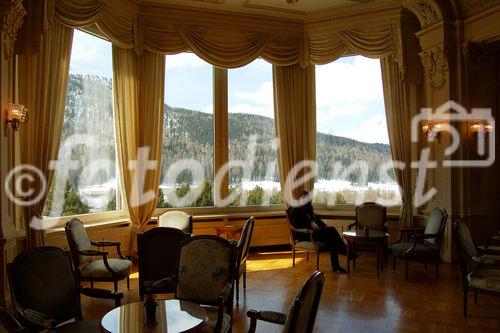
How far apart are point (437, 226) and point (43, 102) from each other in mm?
4666

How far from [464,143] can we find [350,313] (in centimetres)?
303

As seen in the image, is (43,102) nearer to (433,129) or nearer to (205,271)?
(205,271)

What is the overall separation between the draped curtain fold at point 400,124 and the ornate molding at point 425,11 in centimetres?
79

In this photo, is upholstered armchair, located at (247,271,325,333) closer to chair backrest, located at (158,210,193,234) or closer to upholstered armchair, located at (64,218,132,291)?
upholstered armchair, located at (64,218,132,291)

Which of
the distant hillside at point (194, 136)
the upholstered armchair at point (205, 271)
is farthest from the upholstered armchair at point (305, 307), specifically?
the distant hillside at point (194, 136)

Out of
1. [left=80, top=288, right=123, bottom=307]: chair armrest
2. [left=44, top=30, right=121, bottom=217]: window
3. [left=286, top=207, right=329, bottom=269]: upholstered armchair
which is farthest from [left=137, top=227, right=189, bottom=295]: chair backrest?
[left=286, top=207, right=329, bottom=269]: upholstered armchair

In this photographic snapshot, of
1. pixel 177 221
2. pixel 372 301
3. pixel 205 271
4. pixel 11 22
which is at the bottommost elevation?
pixel 372 301

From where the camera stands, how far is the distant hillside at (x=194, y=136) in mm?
5641

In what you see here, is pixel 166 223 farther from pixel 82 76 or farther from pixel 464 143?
pixel 464 143

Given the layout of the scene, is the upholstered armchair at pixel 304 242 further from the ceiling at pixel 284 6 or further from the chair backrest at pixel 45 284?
the chair backrest at pixel 45 284

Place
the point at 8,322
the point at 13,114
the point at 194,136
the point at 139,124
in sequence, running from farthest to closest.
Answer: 1. the point at 194,136
2. the point at 139,124
3. the point at 13,114
4. the point at 8,322

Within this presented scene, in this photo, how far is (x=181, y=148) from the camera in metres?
6.67

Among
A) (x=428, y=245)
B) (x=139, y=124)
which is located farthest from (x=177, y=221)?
(x=428, y=245)

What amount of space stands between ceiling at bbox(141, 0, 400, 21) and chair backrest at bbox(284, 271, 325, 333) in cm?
515
